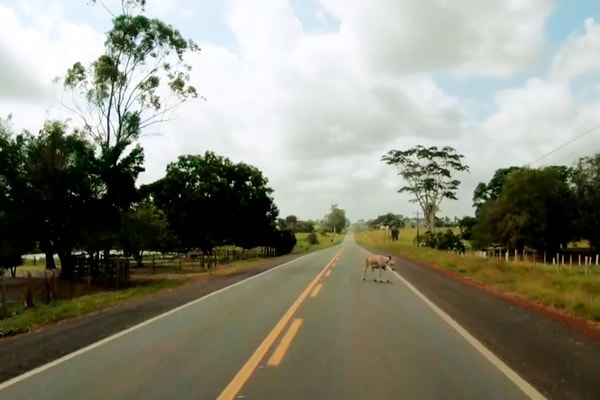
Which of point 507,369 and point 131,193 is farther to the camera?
point 131,193

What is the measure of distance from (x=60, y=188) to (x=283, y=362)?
79.3 feet

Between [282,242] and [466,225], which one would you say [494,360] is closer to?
[282,242]

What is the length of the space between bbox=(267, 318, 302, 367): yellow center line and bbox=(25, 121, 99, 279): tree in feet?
66.7

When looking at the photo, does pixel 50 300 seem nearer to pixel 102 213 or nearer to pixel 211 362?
pixel 102 213

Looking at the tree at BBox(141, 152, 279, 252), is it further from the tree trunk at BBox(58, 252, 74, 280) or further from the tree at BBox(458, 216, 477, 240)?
the tree at BBox(458, 216, 477, 240)

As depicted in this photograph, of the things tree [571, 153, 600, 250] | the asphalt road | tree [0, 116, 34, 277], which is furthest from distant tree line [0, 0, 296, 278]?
tree [571, 153, 600, 250]

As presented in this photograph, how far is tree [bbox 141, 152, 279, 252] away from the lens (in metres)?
56.4

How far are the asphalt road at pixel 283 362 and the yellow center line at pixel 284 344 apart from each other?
2 cm

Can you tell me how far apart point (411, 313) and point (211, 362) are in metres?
7.15

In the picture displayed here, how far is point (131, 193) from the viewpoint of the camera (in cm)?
3188

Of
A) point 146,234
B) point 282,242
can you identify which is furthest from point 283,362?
point 282,242

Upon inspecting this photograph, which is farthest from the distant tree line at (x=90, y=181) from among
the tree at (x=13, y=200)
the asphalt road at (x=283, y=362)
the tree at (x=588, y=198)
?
the tree at (x=588, y=198)

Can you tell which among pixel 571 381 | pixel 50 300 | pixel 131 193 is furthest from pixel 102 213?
pixel 571 381

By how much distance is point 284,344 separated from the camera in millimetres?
10164
